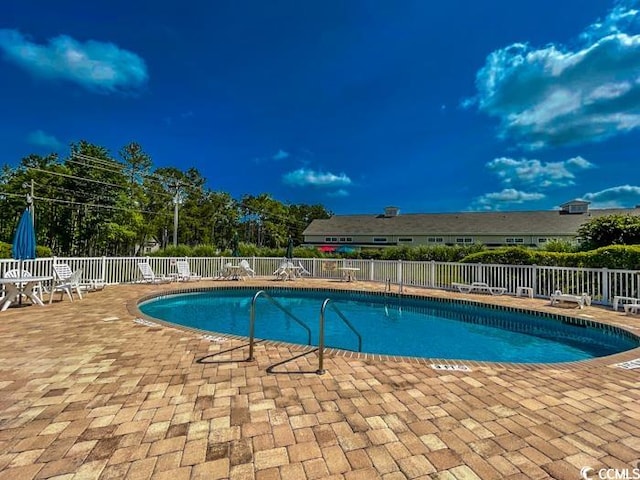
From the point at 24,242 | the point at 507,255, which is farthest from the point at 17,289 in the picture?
the point at 507,255

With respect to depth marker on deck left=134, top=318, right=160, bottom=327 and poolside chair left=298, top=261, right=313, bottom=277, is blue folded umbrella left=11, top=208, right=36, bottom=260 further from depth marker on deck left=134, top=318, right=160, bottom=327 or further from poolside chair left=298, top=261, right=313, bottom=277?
poolside chair left=298, top=261, right=313, bottom=277

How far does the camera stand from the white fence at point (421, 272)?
8.59 meters

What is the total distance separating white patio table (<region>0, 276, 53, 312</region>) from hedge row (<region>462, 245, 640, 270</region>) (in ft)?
42.8

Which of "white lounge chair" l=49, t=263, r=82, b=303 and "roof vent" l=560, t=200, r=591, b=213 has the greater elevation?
"roof vent" l=560, t=200, r=591, b=213

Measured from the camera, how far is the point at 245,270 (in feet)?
46.9

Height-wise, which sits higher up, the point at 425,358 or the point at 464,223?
the point at 464,223

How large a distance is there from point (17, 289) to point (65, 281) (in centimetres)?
124

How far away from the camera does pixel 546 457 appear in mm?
2049

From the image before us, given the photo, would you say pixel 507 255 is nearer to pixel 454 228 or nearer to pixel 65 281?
pixel 65 281

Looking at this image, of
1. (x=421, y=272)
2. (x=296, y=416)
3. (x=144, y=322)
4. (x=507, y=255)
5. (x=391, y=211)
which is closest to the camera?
(x=296, y=416)

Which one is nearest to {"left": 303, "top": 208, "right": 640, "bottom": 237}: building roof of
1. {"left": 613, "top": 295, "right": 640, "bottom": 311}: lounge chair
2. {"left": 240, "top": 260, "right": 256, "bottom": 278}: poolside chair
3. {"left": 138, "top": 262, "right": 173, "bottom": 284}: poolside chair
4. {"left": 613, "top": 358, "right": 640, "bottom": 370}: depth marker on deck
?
{"left": 613, "top": 295, "right": 640, "bottom": 311}: lounge chair

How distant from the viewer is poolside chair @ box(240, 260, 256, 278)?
552 inches

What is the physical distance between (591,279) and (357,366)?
9.09 m

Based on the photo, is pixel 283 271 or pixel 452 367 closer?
pixel 452 367
